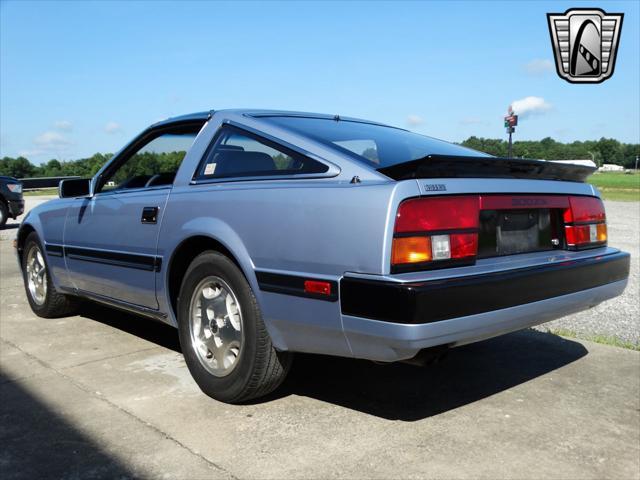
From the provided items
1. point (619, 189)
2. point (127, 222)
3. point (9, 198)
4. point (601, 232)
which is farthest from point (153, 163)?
point (619, 189)

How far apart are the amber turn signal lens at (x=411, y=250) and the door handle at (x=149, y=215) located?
1.63m

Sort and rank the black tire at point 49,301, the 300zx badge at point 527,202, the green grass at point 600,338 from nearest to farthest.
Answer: the 300zx badge at point 527,202 < the green grass at point 600,338 < the black tire at point 49,301

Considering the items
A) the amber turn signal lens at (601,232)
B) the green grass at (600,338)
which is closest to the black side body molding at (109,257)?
the amber turn signal lens at (601,232)

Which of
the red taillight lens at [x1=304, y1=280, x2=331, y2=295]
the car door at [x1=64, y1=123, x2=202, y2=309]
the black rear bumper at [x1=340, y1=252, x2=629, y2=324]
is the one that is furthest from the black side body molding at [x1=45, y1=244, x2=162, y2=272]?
the black rear bumper at [x1=340, y1=252, x2=629, y2=324]

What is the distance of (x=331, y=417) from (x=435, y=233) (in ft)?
3.53

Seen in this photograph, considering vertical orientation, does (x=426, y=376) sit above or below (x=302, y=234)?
below

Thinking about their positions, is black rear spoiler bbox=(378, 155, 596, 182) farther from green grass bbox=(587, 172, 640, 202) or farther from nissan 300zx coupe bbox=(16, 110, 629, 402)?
green grass bbox=(587, 172, 640, 202)

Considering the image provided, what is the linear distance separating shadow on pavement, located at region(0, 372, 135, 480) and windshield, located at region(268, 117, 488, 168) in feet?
5.40

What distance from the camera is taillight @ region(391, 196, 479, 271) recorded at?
231 centimetres

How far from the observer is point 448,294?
2291 mm

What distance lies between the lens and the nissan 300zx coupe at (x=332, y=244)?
7.66ft

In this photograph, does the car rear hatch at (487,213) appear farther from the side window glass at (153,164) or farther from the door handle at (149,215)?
the side window glass at (153,164)

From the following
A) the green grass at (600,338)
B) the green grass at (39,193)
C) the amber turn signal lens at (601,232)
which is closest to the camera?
the amber turn signal lens at (601,232)

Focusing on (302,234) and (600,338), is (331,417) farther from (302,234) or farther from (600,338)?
(600,338)
